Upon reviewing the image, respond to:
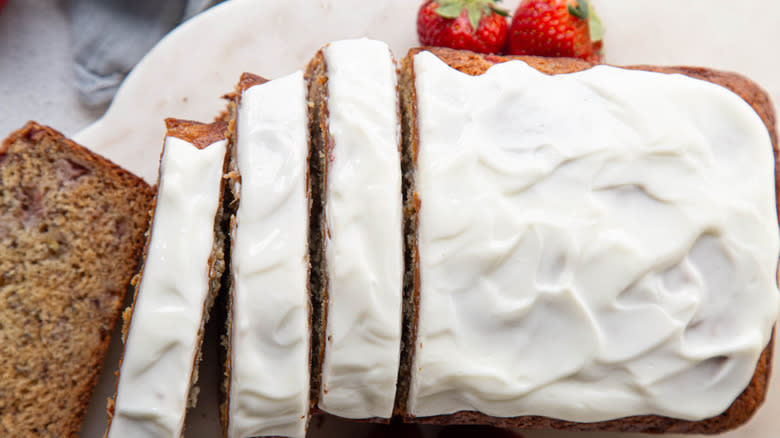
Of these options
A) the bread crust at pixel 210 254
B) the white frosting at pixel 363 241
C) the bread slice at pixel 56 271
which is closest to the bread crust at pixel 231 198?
the bread crust at pixel 210 254

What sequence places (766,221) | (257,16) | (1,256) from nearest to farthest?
(766,221) < (1,256) < (257,16)

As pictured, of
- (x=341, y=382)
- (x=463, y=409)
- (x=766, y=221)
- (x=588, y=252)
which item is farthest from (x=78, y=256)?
(x=766, y=221)

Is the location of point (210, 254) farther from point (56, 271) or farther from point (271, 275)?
point (56, 271)

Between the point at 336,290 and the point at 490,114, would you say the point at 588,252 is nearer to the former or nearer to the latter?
the point at 490,114

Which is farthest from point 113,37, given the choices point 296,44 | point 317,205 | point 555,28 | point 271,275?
point 555,28

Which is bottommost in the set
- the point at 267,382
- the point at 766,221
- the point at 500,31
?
the point at 766,221

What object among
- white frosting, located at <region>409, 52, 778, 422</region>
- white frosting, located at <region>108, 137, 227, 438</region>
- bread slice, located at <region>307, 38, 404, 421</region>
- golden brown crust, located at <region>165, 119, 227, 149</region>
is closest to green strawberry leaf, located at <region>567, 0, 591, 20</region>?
white frosting, located at <region>409, 52, 778, 422</region>

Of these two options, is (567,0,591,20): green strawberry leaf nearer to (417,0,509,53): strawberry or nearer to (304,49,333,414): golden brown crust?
(417,0,509,53): strawberry
